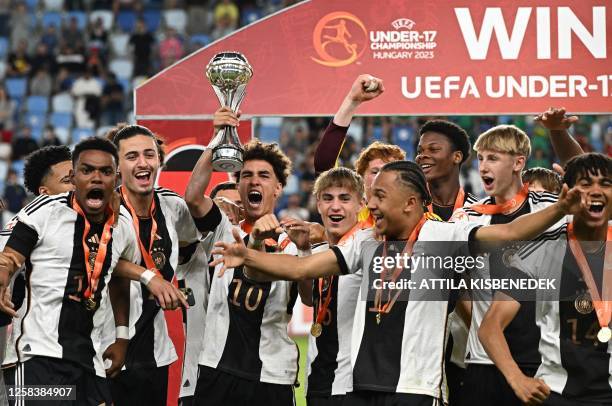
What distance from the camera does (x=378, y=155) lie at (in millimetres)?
7117

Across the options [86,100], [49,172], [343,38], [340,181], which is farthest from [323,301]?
[86,100]

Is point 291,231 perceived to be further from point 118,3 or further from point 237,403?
point 118,3

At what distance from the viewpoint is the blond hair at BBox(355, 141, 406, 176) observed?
279 inches

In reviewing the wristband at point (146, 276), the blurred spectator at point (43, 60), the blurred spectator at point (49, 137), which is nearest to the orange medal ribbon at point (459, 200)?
the wristband at point (146, 276)

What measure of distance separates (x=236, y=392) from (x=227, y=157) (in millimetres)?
1430

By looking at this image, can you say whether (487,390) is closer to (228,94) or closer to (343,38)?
(228,94)

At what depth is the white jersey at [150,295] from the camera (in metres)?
6.67

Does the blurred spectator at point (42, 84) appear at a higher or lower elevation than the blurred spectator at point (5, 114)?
higher

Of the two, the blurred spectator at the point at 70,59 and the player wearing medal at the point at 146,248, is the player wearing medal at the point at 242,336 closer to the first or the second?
the player wearing medal at the point at 146,248

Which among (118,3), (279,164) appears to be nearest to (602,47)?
(279,164)

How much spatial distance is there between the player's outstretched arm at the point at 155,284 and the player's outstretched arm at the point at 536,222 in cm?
171

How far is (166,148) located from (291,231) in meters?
2.47

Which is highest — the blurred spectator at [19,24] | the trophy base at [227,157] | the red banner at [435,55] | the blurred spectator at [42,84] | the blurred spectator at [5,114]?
the blurred spectator at [19,24]

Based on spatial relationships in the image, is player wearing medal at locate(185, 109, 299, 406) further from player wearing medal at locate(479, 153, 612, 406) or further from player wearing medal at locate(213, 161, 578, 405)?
player wearing medal at locate(479, 153, 612, 406)
